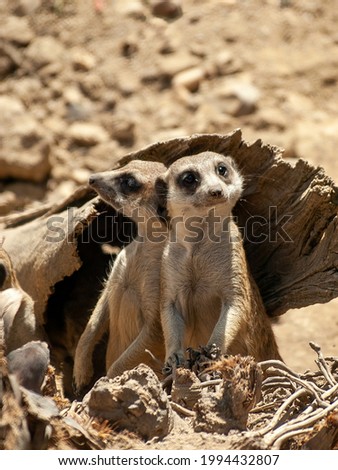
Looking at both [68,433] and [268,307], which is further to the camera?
[268,307]

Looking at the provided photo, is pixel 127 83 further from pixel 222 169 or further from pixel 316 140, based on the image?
pixel 222 169

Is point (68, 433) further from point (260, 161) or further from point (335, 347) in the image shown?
point (335, 347)

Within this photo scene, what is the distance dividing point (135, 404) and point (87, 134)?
262 inches

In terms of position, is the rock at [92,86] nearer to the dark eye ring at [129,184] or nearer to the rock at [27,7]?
the rock at [27,7]

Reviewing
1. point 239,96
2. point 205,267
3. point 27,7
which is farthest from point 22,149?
point 205,267

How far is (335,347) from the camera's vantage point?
755 centimetres

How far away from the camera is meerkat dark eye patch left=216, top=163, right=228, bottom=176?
6.14m

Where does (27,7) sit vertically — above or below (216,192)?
above

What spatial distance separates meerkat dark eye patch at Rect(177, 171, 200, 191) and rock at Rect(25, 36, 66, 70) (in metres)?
5.45

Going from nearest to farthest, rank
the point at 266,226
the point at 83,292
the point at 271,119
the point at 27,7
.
Answer: the point at 266,226
the point at 83,292
the point at 271,119
the point at 27,7

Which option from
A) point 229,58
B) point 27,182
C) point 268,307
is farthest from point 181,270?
point 229,58

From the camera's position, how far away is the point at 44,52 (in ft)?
36.5

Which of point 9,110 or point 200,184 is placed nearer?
point 200,184

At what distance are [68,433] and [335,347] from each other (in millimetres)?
3975
